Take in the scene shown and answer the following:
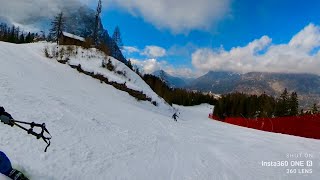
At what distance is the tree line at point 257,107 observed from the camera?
8162 centimetres

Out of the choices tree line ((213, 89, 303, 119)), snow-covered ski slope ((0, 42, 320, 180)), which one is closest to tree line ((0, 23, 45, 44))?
tree line ((213, 89, 303, 119))

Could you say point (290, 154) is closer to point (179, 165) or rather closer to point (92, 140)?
point (179, 165)

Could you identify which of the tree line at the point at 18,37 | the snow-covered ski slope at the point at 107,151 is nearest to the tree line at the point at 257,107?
the tree line at the point at 18,37

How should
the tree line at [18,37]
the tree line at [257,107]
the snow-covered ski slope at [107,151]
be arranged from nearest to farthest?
the snow-covered ski slope at [107,151]
the tree line at [18,37]
the tree line at [257,107]

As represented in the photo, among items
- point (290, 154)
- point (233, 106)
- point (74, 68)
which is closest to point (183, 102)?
point (233, 106)

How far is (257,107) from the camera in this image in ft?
289

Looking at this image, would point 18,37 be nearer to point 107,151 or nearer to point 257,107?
point 257,107

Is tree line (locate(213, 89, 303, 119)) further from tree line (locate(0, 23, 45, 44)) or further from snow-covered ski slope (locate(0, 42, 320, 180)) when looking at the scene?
snow-covered ski slope (locate(0, 42, 320, 180))

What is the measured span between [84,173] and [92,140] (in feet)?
9.86

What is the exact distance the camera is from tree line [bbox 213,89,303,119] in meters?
81.6

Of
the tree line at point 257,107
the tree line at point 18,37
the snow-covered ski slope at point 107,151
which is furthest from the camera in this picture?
the tree line at point 257,107

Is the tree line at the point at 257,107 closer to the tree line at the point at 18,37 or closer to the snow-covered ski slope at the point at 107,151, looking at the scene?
the tree line at the point at 18,37

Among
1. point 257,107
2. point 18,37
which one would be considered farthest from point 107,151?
point 18,37

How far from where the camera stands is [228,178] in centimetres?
802
